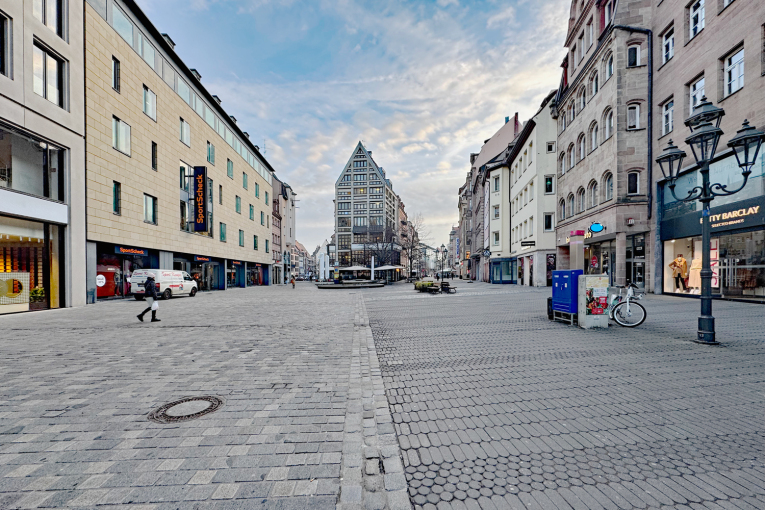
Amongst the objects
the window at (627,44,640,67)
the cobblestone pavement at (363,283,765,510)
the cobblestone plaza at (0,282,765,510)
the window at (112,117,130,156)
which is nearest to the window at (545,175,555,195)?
the window at (627,44,640,67)

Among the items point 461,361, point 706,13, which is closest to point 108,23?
point 461,361

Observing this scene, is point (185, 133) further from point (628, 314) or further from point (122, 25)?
point (628, 314)

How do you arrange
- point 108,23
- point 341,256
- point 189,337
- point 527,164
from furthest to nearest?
point 341,256 → point 527,164 → point 108,23 → point 189,337

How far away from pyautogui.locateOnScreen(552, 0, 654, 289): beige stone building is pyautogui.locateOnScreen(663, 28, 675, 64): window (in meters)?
0.93

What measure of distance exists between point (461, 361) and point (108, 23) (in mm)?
25188

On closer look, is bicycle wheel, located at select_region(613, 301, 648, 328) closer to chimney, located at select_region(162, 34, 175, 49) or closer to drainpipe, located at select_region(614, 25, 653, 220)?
drainpipe, located at select_region(614, 25, 653, 220)

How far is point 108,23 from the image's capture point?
19.8 m

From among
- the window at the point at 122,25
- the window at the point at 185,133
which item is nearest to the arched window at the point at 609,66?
the window at the point at 122,25

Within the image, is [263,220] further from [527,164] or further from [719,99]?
[719,99]

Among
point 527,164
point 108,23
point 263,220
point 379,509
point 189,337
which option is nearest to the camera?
point 379,509

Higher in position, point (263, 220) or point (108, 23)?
point (108, 23)

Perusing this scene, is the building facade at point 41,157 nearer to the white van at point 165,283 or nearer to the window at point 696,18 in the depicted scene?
the white van at point 165,283

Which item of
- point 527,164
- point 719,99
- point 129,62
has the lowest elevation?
point 719,99

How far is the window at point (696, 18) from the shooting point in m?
16.9
